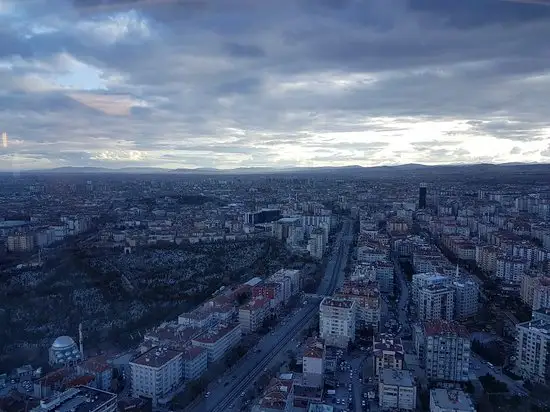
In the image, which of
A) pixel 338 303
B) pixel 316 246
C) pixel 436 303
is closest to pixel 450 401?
pixel 338 303

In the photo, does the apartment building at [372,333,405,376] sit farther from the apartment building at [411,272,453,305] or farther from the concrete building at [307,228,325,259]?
the concrete building at [307,228,325,259]

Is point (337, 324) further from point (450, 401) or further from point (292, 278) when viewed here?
point (292, 278)

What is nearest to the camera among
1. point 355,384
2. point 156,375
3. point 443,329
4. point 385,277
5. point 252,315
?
point 156,375

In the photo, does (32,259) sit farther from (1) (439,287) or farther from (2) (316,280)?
(1) (439,287)

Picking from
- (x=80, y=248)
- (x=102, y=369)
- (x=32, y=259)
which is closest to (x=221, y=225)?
(x=80, y=248)

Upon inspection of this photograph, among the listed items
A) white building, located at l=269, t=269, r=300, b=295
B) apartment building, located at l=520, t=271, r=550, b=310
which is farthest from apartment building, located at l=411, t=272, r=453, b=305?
white building, located at l=269, t=269, r=300, b=295

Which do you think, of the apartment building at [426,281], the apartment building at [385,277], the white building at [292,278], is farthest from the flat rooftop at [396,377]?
the apartment building at [385,277]

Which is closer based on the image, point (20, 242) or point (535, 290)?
point (535, 290)
